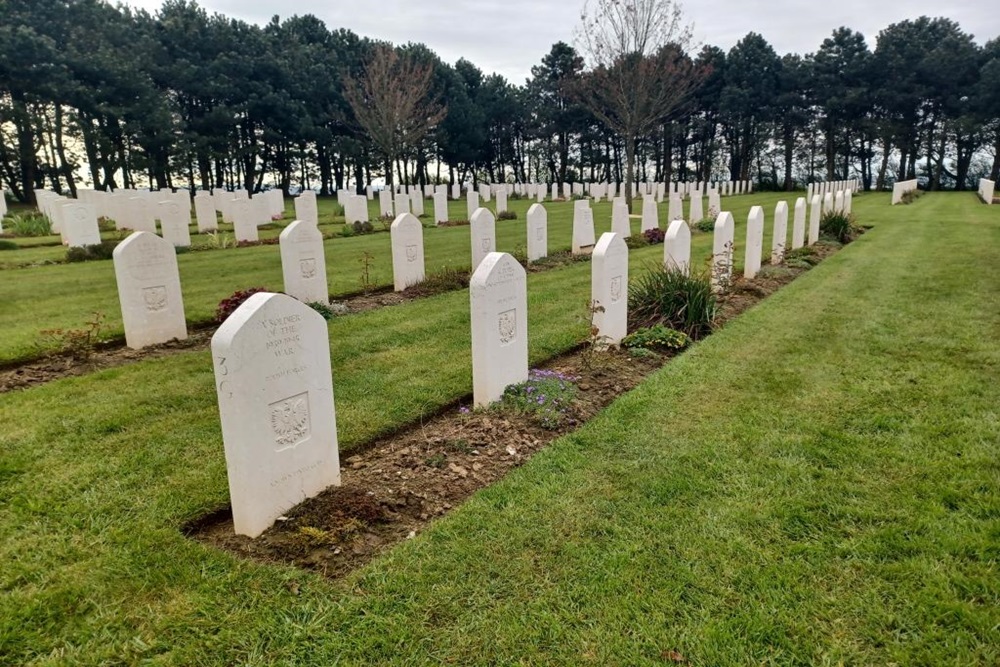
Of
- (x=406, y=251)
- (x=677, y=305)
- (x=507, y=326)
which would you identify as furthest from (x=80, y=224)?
(x=677, y=305)

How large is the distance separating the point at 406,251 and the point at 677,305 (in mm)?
4903

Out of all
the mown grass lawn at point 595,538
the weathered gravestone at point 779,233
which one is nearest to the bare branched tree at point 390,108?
the weathered gravestone at point 779,233

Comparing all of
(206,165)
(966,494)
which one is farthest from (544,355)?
(206,165)

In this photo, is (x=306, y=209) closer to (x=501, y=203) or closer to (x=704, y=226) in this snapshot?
(x=501, y=203)

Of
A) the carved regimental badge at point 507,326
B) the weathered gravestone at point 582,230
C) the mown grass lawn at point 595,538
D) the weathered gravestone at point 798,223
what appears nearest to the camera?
the mown grass lawn at point 595,538

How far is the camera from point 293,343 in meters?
3.53

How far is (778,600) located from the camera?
9.05 feet

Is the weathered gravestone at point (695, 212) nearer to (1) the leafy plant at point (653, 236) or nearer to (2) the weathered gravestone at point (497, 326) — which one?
(1) the leafy plant at point (653, 236)

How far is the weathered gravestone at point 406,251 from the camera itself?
10.5 m

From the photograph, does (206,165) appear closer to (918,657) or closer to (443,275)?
(443,275)

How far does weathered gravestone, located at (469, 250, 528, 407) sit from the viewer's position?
5.05m

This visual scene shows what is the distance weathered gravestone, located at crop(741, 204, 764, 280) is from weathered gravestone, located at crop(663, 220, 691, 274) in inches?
102

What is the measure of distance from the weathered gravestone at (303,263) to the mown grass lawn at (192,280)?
1.06 m

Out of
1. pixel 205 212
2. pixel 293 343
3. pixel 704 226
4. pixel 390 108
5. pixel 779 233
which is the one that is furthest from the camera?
pixel 390 108
